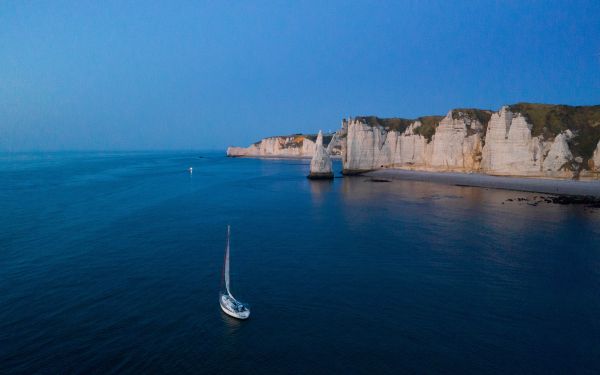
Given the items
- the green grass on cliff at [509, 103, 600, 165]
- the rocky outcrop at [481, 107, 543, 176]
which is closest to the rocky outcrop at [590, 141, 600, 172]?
the green grass on cliff at [509, 103, 600, 165]

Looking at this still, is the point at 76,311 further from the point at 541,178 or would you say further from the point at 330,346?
the point at 541,178

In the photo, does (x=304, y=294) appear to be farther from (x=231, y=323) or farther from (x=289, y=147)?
(x=289, y=147)

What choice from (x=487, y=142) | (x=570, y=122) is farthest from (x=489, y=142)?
(x=570, y=122)

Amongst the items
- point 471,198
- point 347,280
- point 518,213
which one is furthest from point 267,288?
point 471,198

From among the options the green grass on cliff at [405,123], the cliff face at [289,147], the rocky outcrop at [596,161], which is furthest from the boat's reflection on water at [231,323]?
the cliff face at [289,147]

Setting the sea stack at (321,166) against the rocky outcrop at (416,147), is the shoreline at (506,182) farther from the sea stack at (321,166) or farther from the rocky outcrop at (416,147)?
the sea stack at (321,166)

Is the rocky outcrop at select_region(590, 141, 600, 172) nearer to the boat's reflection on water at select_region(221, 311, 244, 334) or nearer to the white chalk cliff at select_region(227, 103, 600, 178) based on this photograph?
the white chalk cliff at select_region(227, 103, 600, 178)
